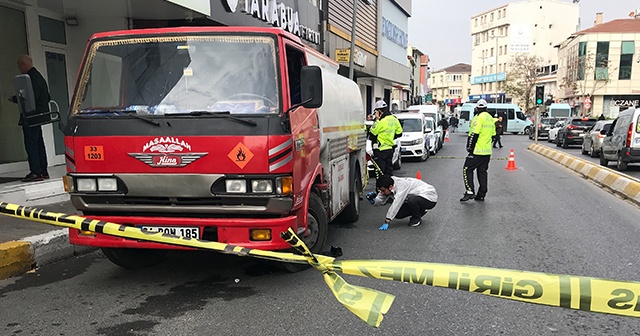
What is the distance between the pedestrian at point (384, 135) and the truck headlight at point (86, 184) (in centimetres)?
622

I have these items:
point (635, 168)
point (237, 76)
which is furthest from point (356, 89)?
point (635, 168)

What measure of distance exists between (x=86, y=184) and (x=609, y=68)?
6096 cm

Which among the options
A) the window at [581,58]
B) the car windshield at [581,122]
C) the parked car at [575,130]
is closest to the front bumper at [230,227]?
the parked car at [575,130]

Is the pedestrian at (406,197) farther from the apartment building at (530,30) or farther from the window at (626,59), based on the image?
the apartment building at (530,30)

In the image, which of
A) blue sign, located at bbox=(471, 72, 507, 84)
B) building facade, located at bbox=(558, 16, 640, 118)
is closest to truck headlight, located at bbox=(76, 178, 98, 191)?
building facade, located at bbox=(558, 16, 640, 118)

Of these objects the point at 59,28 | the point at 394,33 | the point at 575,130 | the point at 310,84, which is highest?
the point at 394,33

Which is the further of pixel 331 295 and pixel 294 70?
pixel 294 70

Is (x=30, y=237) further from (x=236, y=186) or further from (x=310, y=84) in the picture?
(x=310, y=84)

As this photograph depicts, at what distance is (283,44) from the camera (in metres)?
4.44

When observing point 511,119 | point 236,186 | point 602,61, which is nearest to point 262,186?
point 236,186

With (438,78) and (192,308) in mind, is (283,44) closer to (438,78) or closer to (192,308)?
(192,308)

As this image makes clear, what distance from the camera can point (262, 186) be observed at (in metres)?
3.98

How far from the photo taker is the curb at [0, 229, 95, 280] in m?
4.79

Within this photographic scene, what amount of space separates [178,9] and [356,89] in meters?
3.96
